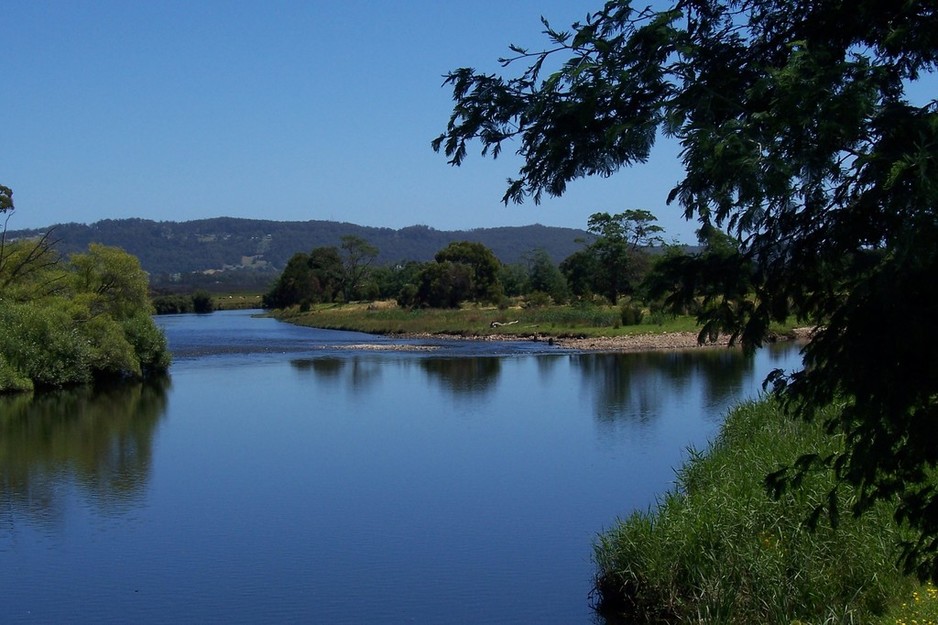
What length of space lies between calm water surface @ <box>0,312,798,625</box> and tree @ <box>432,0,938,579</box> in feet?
18.5

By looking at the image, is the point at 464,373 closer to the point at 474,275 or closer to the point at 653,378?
the point at 653,378

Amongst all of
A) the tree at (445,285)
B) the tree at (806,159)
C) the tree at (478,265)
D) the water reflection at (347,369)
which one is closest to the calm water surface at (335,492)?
the water reflection at (347,369)

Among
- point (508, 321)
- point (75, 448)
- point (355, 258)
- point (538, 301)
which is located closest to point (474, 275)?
point (538, 301)

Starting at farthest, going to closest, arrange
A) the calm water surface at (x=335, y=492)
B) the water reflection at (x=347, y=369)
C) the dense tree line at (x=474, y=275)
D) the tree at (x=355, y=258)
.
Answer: the tree at (x=355, y=258), the dense tree line at (x=474, y=275), the water reflection at (x=347, y=369), the calm water surface at (x=335, y=492)

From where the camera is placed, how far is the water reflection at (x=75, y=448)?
51.3 ft

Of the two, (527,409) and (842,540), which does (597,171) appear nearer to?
(842,540)

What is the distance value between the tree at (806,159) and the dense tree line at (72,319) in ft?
90.9

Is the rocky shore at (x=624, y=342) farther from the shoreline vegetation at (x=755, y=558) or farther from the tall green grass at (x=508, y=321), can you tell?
the shoreline vegetation at (x=755, y=558)

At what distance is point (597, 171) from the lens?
206 inches

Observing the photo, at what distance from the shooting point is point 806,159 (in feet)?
13.6

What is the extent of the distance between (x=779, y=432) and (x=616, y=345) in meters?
31.6

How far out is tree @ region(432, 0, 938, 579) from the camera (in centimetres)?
409

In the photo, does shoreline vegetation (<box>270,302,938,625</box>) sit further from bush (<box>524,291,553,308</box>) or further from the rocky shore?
bush (<box>524,291,553,308</box>)

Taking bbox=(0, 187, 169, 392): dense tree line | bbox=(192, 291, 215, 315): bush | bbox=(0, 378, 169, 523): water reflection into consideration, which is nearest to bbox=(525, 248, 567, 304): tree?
bbox=(0, 187, 169, 392): dense tree line
